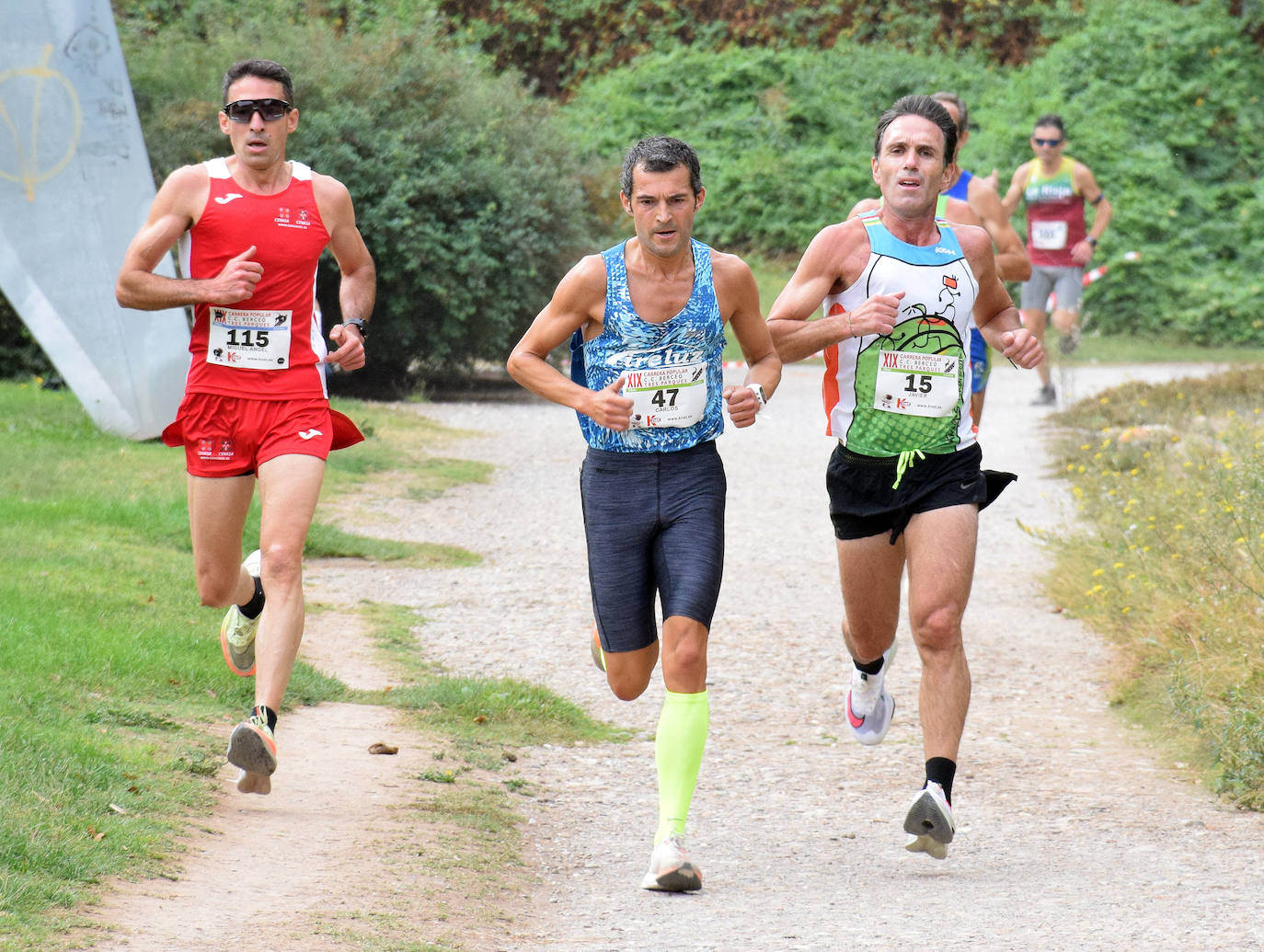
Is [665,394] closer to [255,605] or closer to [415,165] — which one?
[255,605]

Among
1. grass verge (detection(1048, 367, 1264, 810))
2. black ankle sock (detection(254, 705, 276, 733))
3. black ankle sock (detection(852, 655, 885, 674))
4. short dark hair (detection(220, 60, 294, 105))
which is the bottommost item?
grass verge (detection(1048, 367, 1264, 810))

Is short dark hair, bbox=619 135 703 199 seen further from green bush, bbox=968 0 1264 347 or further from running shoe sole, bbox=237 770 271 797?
green bush, bbox=968 0 1264 347

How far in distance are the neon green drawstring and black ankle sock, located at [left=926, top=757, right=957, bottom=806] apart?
2.80ft

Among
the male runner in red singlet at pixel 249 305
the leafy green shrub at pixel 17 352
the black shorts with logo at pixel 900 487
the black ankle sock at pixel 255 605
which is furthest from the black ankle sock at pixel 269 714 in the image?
the leafy green shrub at pixel 17 352

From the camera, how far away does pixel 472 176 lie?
54.8 feet

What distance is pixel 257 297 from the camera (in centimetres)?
583

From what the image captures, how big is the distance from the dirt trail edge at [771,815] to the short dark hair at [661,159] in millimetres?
2036

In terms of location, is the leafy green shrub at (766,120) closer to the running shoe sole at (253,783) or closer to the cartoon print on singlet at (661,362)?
the cartoon print on singlet at (661,362)

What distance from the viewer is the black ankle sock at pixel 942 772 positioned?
16.8ft

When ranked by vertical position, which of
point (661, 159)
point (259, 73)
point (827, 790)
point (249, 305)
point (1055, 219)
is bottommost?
point (827, 790)

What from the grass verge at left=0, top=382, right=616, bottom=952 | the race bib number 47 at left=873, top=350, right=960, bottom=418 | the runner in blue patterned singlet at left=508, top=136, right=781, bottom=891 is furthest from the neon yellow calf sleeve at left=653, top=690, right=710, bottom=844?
the race bib number 47 at left=873, top=350, right=960, bottom=418

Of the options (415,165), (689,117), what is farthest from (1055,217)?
(689,117)

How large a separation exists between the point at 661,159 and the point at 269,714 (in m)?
2.03

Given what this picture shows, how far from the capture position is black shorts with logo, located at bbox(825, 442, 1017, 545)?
5438mm
